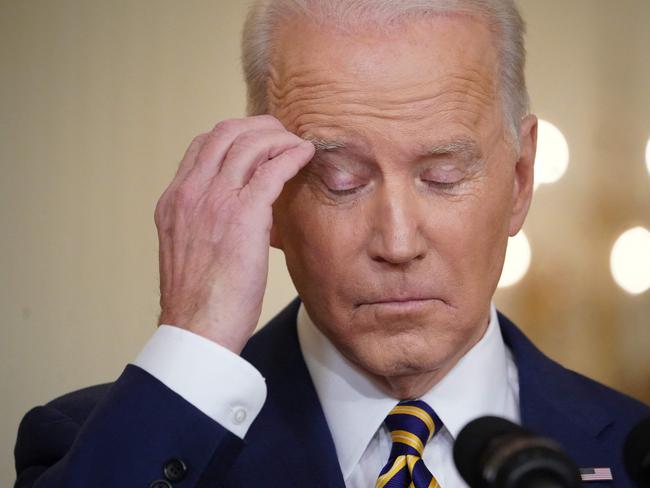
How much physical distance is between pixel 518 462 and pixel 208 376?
0.69m

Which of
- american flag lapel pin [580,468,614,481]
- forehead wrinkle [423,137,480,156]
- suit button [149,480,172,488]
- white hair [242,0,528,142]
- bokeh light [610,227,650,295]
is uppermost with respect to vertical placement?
white hair [242,0,528,142]

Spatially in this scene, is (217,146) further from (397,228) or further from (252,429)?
(252,429)

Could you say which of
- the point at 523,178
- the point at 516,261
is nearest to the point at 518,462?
the point at 523,178

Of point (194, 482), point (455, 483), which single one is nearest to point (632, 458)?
point (194, 482)

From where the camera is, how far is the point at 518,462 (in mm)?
913

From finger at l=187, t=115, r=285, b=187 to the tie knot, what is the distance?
1.81ft

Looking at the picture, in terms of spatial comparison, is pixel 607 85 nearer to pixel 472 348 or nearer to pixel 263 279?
pixel 472 348

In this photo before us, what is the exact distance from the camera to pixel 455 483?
1.79 meters

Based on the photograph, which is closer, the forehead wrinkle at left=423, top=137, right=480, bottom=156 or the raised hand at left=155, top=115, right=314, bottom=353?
the raised hand at left=155, top=115, right=314, bottom=353

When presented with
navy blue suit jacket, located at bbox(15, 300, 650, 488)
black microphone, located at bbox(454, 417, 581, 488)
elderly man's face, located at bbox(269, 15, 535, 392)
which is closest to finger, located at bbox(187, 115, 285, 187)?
elderly man's face, located at bbox(269, 15, 535, 392)

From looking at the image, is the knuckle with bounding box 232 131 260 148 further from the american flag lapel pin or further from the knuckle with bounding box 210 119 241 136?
the american flag lapel pin

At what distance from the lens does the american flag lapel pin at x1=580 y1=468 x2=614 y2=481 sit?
1.83m

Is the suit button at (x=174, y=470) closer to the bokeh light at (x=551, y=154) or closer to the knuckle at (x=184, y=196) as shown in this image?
the knuckle at (x=184, y=196)

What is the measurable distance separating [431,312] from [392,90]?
382 millimetres
